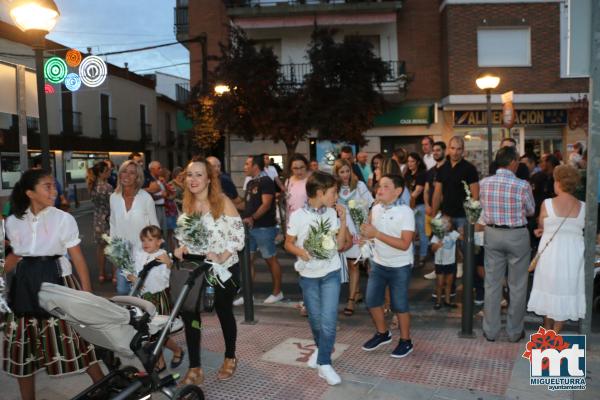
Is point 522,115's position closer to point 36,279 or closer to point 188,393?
point 188,393

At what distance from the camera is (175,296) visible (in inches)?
156

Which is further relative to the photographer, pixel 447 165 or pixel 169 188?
pixel 169 188

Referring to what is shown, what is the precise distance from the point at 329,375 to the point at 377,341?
1.00m

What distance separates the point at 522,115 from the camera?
62.5 ft

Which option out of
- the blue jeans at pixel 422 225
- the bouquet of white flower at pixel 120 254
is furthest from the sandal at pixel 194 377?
the blue jeans at pixel 422 225

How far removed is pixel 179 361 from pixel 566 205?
12.8 feet

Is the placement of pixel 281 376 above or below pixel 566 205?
below

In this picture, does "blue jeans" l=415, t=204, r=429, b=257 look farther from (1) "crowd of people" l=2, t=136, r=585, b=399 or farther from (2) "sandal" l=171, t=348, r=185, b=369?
(2) "sandal" l=171, t=348, r=185, b=369

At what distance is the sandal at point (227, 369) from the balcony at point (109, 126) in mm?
29364

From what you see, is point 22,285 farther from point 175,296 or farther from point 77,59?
point 77,59

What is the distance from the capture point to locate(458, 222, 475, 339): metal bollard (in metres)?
5.32

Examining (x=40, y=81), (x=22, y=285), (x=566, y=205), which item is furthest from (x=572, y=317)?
(x=40, y=81)

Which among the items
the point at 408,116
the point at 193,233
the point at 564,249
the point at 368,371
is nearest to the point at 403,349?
the point at 368,371

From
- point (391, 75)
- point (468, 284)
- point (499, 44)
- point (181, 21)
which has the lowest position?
point (468, 284)
